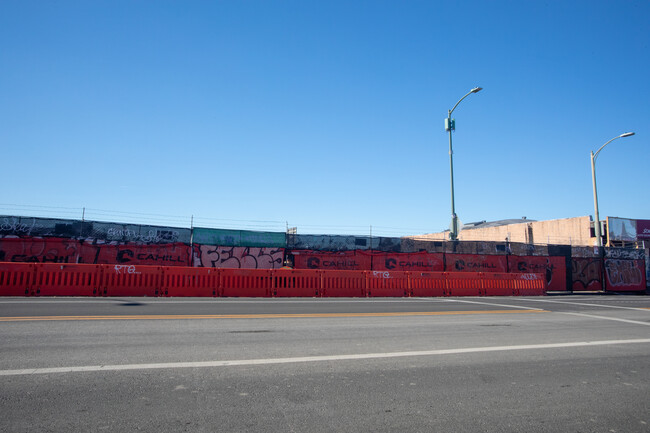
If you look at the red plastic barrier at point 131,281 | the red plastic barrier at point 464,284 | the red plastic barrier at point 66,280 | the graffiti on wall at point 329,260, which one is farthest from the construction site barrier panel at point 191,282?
the red plastic barrier at point 464,284

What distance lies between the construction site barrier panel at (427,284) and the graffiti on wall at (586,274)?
41.5 feet

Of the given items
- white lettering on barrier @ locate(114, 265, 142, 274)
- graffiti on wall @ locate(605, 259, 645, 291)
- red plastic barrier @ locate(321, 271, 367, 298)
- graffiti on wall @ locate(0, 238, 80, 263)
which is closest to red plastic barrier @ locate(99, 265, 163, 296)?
white lettering on barrier @ locate(114, 265, 142, 274)

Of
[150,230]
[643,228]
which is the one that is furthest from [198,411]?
[643,228]

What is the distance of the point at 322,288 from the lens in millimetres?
16359

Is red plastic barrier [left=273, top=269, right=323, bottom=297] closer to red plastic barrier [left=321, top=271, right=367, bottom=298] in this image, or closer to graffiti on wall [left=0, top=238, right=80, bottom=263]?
red plastic barrier [left=321, top=271, right=367, bottom=298]

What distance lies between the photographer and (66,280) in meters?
13.2

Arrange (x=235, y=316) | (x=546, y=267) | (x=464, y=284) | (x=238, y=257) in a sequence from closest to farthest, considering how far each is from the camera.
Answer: (x=235, y=316) < (x=464, y=284) < (x=238, y=257) < (x=546, y=267)

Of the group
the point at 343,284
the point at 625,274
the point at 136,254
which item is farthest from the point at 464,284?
the point at 625,274

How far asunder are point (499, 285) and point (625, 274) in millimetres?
13994

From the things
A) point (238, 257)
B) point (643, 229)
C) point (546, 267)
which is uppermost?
point (643, 229)

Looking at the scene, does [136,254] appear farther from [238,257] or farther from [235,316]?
[235,316]

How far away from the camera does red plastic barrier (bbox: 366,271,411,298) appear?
1697cm

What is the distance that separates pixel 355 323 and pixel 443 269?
52.7 ft

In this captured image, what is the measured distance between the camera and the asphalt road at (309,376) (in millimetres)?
3467
